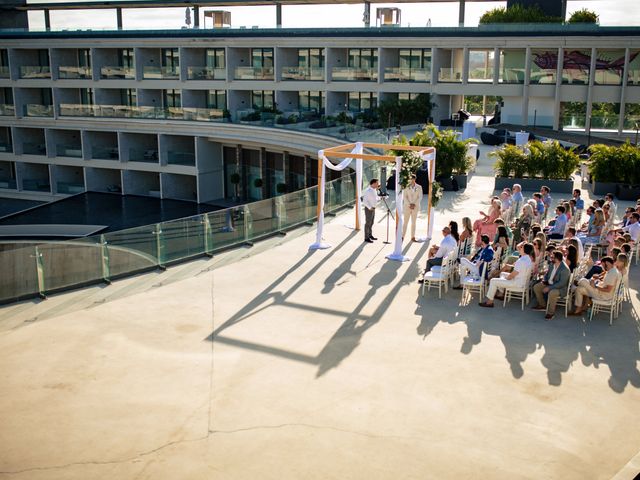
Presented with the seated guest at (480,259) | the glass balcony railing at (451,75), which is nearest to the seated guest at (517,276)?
the seated guest at (480,259)

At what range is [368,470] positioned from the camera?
8398mm

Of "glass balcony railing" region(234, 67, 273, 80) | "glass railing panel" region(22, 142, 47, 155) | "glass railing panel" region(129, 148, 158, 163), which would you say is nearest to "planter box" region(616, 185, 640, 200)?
"glass balcony railing" region(234, 67, 273, 80)

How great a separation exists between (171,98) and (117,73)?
4.58 m

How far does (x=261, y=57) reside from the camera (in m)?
53.8

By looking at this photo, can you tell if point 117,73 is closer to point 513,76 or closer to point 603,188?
point 513,76

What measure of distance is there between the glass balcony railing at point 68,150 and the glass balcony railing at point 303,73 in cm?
1744

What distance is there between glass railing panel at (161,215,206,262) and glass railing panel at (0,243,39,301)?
2.98 meters

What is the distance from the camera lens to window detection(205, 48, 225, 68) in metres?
54.1

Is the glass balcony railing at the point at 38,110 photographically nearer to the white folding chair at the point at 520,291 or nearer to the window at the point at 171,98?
the window at the point at 171,98

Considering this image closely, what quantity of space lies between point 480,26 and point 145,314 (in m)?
37.6

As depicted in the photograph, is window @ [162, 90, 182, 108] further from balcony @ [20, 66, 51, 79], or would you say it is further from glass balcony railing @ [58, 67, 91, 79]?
balcony @ [20, 66, 51, 79]

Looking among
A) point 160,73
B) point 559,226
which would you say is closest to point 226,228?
point 559,226

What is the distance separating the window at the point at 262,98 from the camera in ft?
176

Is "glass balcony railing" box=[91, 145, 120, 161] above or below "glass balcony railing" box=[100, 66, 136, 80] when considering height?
below
